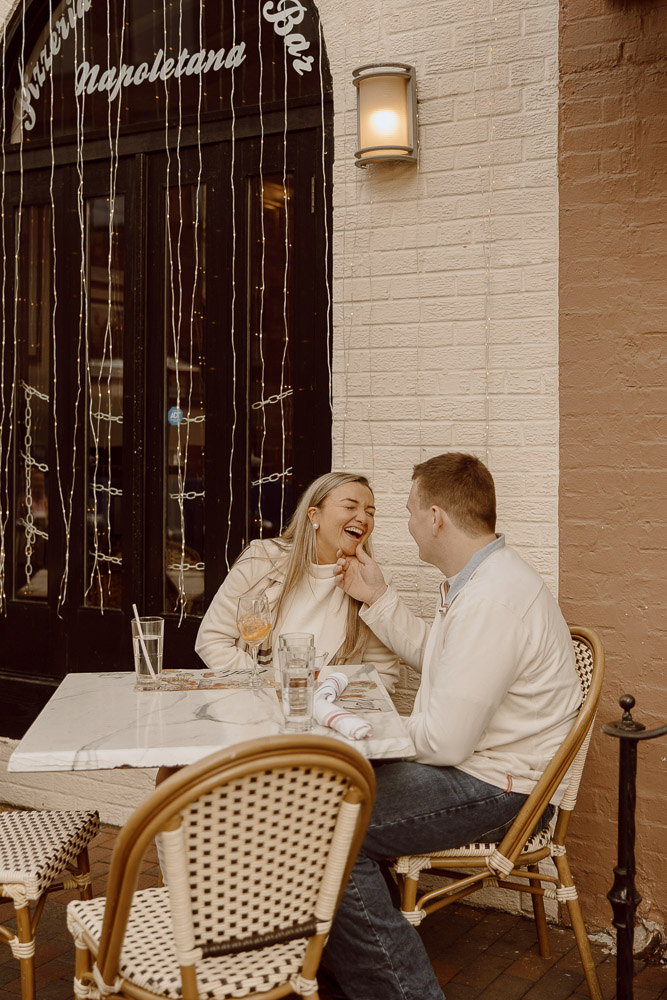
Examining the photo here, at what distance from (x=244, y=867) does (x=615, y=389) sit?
2076mm

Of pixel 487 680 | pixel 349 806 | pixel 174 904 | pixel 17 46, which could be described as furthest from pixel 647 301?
pixel 17 46

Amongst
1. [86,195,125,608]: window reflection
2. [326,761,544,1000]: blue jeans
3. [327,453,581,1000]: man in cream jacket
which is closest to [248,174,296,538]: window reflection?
[86,195,125,608]: window reflection

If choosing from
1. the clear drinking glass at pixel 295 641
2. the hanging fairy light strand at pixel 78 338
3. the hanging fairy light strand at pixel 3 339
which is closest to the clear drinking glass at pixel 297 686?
the clear drinking glass at pixel 295 641

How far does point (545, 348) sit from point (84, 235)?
2.26 metres

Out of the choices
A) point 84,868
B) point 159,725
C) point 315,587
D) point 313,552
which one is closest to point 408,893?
point 159,725

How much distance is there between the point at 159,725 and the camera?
2521 millimetres

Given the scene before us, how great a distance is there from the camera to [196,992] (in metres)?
1.92

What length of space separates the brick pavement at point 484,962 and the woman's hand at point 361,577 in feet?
3.74

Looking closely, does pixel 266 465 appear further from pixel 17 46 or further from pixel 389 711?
pixel 17 46

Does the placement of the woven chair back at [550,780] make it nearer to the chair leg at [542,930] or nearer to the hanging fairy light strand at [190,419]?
the chair leg at [542,930]

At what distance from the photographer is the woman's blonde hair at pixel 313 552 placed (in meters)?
3.44

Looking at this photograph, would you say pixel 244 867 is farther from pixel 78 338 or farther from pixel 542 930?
pixel 78 338

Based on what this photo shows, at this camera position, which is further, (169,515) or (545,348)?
(169,515)

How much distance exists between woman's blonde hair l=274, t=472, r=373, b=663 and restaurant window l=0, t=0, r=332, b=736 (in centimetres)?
50
